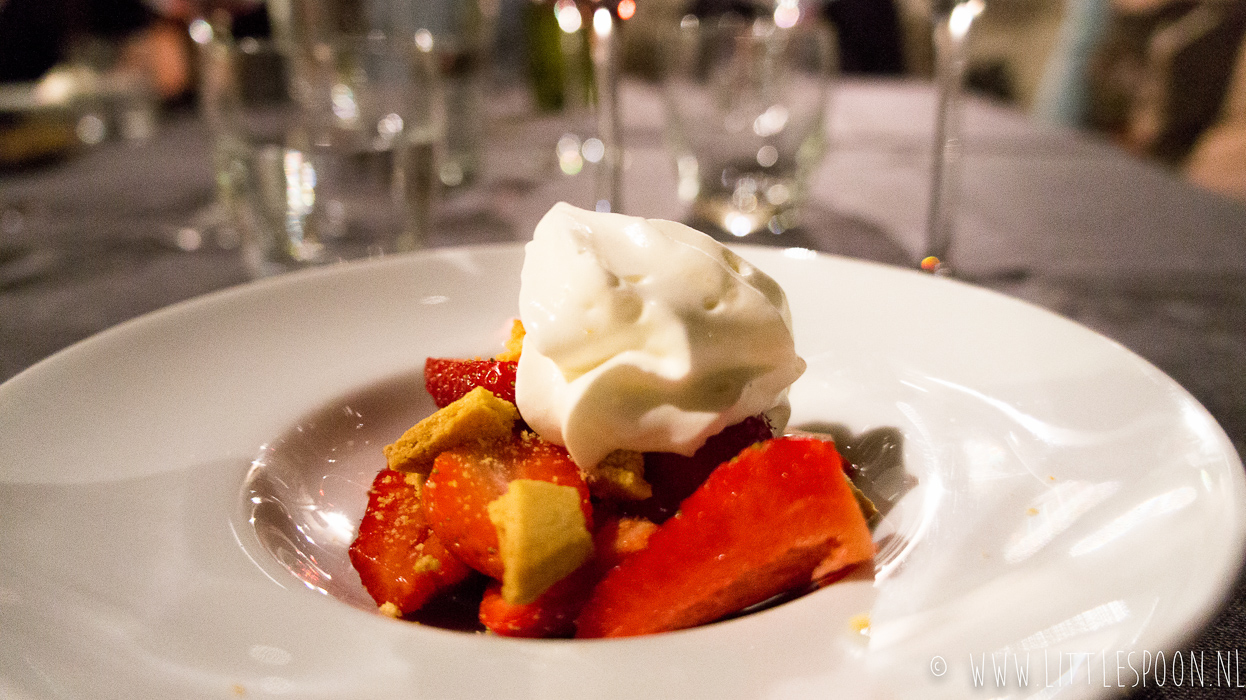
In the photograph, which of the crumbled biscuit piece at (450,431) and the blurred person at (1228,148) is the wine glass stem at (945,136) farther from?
the blurred person at (1228,148)

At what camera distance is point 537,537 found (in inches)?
24.5

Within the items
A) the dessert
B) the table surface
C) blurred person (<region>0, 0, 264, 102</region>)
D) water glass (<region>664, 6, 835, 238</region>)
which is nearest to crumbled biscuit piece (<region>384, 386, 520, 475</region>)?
the dessert

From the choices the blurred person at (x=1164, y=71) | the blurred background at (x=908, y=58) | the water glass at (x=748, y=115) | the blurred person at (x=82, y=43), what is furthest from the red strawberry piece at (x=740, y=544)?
the blurred person at (x=1164, y=71)

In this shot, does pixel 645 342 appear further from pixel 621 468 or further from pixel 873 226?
pixel 873 226

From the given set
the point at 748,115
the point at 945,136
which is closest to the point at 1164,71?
the point at 748,115

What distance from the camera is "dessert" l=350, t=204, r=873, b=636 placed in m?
A: 0.63

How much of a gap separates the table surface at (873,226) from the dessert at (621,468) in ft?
1.45

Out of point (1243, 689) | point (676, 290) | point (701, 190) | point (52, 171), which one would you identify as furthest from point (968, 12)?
point (52, 171)

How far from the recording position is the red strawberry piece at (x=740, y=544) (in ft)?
2.04

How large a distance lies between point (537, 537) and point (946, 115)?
1202 millimetres

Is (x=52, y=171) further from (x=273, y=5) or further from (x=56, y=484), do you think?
(x=56, y=484)

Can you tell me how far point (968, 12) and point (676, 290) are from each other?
98cm

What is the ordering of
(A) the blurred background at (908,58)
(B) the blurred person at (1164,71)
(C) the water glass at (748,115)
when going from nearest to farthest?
(C) the water glass at (748,115) → (A) the blurred background at (908,58) → (B) the blurred person at (1164,71)

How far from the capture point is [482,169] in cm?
231
